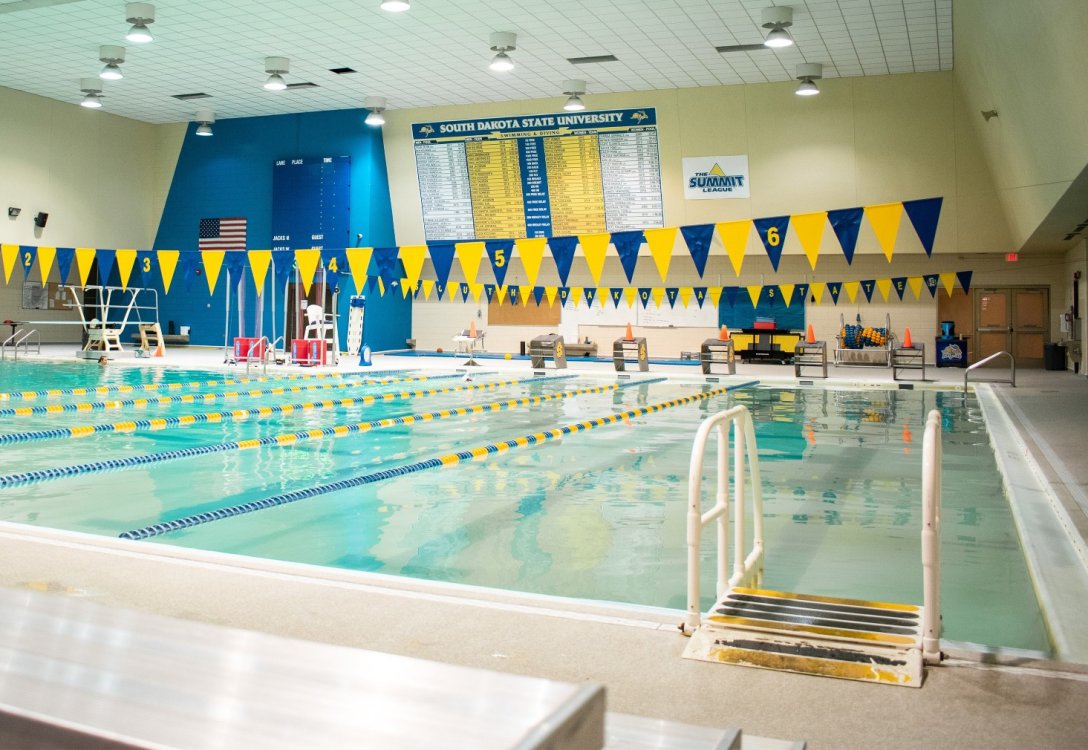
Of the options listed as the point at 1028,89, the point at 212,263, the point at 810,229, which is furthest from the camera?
the point at 212,263

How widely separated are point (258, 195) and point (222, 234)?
1426 mm

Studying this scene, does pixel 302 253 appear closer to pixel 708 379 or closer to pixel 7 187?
pixel 708 379

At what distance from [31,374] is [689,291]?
42.6 ft

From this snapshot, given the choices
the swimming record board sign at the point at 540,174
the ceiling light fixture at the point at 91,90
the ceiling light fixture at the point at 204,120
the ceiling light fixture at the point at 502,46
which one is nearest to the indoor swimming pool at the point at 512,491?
the ceiling light fixture at the point at 502,46

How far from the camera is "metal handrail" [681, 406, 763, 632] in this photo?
3164 millimetres

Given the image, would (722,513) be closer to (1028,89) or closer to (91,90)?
(1028,89)

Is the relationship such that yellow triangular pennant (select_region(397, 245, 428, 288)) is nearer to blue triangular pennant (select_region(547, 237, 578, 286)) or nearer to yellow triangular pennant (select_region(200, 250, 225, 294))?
blue triangular pennant (select_region(547, 237, 578, 286))

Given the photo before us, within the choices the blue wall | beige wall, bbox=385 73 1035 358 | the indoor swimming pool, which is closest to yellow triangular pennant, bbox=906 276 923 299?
beige wall, bbox=385 73 1035 358

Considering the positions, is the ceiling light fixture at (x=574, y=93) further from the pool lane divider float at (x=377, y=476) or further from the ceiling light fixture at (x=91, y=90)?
the ceiling light fixture at (x=91, y=90)

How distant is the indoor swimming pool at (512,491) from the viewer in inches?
187

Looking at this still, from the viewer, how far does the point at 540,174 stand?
869 inches

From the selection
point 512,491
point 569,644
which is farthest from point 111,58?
point 569,644

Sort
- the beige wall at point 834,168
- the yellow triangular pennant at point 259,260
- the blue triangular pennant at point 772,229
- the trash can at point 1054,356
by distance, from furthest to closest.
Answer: the trash can at point 1054,356 → the beige wall at point 834,168 → the yellow triangular pennant at point 259,260 → the blue triangular pennant at point 772,229

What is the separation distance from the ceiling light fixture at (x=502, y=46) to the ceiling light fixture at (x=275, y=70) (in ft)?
13.9
